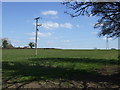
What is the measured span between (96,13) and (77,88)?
5303 millimetres

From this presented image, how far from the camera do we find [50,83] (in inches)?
316

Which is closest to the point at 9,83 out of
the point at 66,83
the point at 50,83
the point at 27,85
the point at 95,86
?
the point at 27,85

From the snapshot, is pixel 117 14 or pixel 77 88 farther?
pixel 117 14

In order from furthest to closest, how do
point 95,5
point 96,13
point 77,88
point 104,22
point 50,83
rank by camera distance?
1. point 104,22
2. point 96,13
3. point 95,5
4. point 50,83
5. point 77,88

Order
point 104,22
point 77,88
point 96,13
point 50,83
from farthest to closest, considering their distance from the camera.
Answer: point 104,22 < point 96,13 < point 50,83 < point 77,88

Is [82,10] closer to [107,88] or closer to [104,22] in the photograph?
[104,22]

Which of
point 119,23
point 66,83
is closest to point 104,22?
point 119,23

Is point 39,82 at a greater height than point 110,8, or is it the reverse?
point 110,8

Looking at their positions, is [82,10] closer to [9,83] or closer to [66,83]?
[66,83]

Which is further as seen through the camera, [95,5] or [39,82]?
[95,5]

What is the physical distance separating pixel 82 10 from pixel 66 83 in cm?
487

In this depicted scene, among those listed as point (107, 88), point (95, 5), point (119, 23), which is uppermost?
point (95, 5)

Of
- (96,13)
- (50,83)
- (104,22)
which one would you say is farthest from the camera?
(104,22)

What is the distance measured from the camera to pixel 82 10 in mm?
11742
